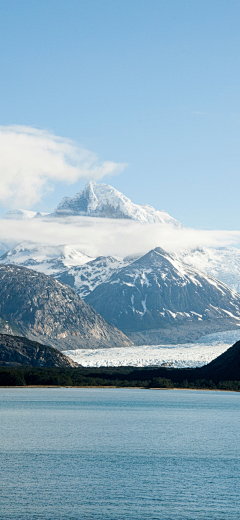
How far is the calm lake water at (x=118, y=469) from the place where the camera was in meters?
49.9

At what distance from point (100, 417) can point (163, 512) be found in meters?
83.0

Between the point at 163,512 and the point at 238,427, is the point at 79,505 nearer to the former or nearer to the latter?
the point at 163,512

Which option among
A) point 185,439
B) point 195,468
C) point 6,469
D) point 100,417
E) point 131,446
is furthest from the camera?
point 100,417

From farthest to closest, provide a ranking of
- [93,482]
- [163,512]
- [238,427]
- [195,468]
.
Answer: [238,427] < [195,468] < [93,482] < [163,512]

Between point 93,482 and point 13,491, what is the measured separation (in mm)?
8867

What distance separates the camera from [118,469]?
6781 centimetres

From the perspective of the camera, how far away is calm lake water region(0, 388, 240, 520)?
4988cm

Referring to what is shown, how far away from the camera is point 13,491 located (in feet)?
181

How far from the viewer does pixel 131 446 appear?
86062 millimetres

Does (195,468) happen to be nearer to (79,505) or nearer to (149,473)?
(149,473)

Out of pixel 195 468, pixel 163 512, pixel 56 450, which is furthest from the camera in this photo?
pixel 56 450

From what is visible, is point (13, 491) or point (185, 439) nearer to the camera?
point (13, 491)

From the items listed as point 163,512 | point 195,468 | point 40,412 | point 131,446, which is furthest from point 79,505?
point 40,412

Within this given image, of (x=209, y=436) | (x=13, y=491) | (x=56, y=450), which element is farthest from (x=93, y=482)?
(x=209, y=436)
